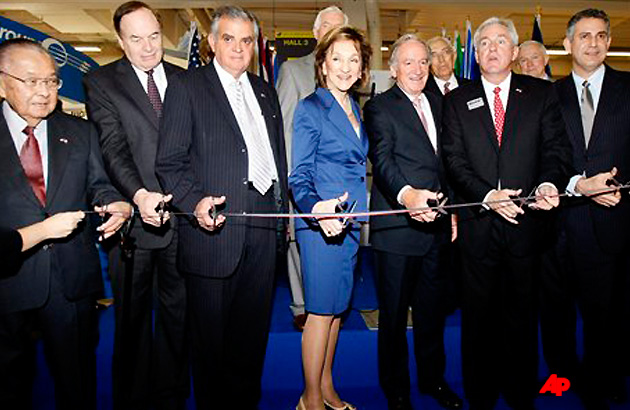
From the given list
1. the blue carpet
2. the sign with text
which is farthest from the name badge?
the sign with text

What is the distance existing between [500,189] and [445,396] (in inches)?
44.7

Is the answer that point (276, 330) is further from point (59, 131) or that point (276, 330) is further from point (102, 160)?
point (59, 131)

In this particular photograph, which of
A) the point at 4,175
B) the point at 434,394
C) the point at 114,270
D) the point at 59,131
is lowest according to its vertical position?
the point at 434,394

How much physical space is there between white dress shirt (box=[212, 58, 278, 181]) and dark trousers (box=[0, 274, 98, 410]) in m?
0.98

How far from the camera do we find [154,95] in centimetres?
236

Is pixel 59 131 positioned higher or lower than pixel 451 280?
higher

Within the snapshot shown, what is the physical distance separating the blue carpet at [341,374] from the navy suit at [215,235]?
1.91ft

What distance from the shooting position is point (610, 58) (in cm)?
1558

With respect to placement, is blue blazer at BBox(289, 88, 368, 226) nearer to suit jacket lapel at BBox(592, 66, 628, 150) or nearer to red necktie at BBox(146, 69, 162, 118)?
red necktie at BBox(146, 69, 162, 118)

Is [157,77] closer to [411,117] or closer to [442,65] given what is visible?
[411,117]

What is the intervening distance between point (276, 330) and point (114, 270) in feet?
3.72

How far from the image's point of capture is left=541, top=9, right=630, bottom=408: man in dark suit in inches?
100

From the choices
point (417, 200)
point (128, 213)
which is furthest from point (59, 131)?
point (417, 200)

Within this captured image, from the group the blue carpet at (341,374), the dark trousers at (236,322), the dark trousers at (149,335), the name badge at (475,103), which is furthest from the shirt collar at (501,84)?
the dark trousers at (149,335)
